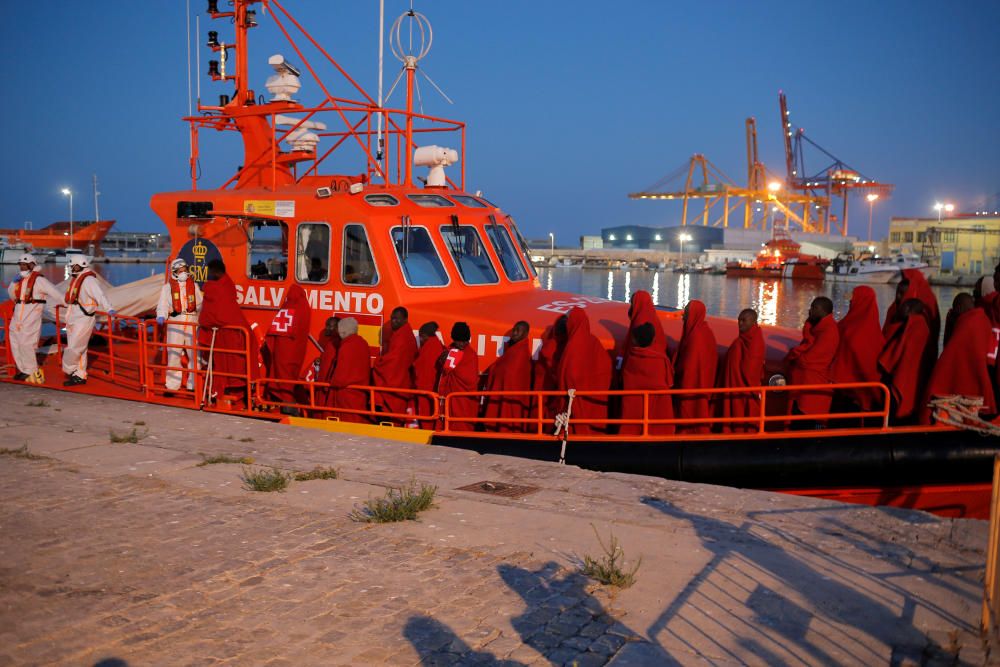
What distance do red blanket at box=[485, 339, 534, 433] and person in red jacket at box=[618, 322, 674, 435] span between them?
3.09 feet

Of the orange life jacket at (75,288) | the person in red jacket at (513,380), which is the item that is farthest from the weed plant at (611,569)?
the orange life jacket at (75,288)

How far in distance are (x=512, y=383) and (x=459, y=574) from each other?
11.7 ft

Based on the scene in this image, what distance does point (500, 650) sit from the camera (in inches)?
145

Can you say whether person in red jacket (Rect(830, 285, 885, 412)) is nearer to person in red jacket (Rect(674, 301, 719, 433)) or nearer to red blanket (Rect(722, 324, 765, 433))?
red blanket (Rect(722, 324, 765, 433))

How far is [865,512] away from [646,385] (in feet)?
7.23

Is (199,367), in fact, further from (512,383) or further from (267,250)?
(512,383)

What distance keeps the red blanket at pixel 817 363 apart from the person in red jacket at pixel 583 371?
5.26 feet

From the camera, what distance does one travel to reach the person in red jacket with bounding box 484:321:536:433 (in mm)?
7902

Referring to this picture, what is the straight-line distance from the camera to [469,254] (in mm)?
9492

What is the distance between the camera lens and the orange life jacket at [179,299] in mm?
9938

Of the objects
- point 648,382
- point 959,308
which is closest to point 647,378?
point 648,382

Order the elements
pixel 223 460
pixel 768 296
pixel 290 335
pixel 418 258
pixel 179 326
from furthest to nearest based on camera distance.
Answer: pixel 768 296 → pixel 179 326 → pixel 418 258 → pixel 290 335 → pixel 223 460

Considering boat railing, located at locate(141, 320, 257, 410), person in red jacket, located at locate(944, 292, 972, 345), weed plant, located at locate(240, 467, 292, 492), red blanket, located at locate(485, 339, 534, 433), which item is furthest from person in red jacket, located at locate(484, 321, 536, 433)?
person in red jacket, located at locate(944, 292, 972, 345)

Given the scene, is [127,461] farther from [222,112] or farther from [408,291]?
[222,112]
